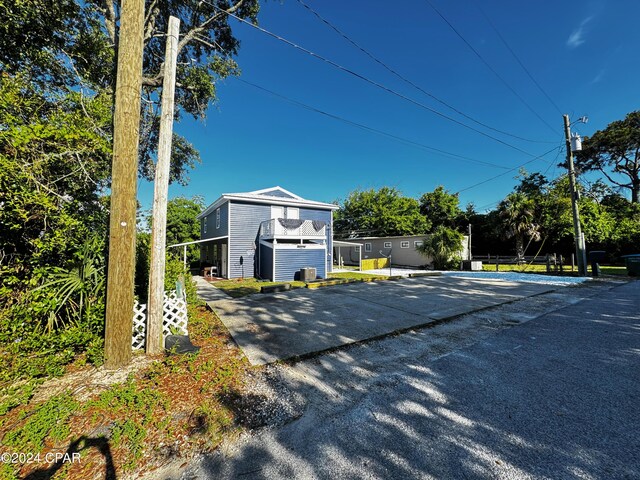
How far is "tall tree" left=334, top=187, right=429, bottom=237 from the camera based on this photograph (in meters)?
30.0

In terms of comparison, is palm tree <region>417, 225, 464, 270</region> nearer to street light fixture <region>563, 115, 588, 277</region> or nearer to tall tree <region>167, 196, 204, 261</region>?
street light fixture <region>563, 115, 588, 277</region>

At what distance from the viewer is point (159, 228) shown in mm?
3807

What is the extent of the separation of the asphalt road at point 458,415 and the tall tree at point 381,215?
85.8 ft

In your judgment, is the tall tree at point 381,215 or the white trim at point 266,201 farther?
the tall tree at point 381,215

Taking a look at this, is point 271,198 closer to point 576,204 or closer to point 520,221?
point 576,204

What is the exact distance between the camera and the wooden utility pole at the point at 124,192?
332cm

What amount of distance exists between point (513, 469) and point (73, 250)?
19.0ft

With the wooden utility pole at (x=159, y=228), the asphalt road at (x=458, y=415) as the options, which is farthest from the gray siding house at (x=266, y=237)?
the asphalt road at (x=458, y=415)

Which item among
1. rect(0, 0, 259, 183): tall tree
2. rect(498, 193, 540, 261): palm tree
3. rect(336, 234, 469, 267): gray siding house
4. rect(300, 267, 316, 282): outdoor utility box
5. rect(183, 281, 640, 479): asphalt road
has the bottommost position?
rect(183, 281, 640, 479): asphalt road

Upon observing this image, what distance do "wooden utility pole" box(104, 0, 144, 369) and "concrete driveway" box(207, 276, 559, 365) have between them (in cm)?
172

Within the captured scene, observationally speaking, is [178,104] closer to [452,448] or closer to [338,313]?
[338,313]

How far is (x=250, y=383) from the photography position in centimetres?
309

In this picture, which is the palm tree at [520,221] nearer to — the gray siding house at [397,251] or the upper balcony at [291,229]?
the gray siding house at [397,251]

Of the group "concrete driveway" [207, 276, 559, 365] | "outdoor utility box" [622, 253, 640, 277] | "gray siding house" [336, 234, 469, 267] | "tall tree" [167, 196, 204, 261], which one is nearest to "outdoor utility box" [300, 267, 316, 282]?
"concrete driveway" [207, 276, 559, 365]
